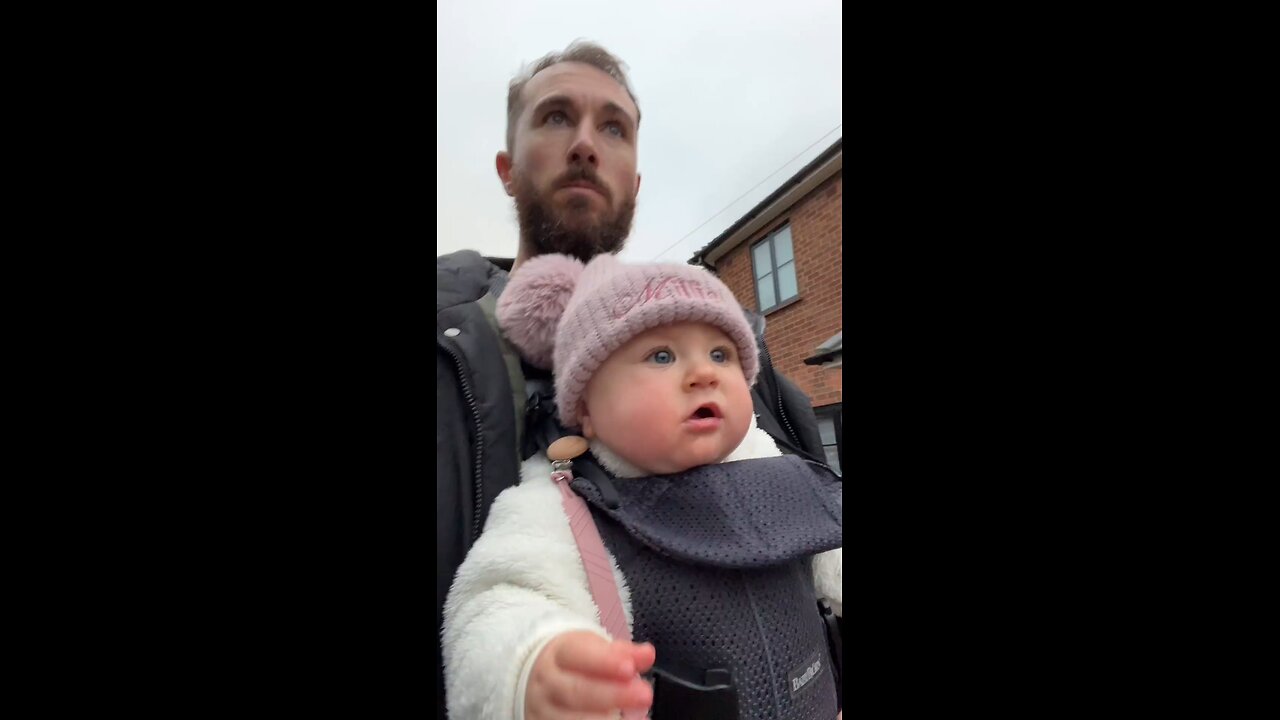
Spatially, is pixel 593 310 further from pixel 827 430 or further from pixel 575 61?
pixel 827 430

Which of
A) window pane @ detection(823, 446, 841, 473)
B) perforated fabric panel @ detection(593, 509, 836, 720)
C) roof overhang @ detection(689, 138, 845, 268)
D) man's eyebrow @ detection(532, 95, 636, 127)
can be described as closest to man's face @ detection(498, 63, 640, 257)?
man's eyebrow @ detection(532, 95, 636, 127)

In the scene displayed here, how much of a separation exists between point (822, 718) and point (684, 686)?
0.60ft

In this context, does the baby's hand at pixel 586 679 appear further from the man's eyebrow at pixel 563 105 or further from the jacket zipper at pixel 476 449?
the man's eyebrow at pixel 563 105

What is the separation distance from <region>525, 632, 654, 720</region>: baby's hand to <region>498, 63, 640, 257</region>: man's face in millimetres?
449

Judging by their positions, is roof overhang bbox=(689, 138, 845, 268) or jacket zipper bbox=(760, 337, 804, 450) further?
jacket zipper bbox=(760, 337, 804, 450)

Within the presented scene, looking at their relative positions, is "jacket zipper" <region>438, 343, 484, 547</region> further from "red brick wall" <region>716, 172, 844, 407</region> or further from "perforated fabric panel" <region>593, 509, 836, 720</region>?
"red brick wall" <region>716, 172, 844, 407</region>

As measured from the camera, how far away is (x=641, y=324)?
0.57 metres

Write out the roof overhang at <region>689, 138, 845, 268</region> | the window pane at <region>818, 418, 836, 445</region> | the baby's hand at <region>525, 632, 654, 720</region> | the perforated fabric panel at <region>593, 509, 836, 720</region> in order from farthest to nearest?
1. the window pane at <region>818, 418, 836, 445</region>
2. the roof overhang at <region>689, 138, 845, 268</region>
3. the perforated fabric panel at <region>593, 509, 836, 720</region>
4. the baby's hand at <region>525, 632, 654, 720</region>

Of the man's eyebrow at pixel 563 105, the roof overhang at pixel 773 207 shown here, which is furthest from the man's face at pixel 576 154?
the roof overhang at pixel 773 207

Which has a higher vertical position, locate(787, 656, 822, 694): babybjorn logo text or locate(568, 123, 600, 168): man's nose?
locate(568, 123, 600, 168): man's nose

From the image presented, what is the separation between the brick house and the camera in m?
0.64
